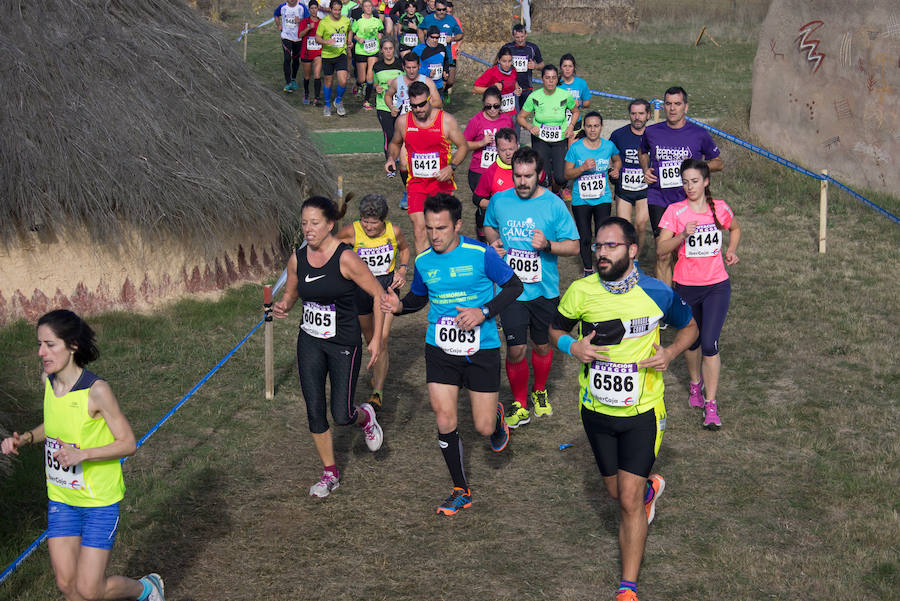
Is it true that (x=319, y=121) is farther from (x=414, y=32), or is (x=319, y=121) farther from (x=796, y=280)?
(x=796, y=280)

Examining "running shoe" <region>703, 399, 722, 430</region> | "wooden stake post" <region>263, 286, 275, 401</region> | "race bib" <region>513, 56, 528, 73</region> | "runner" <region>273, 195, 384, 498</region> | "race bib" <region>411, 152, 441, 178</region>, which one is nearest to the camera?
"runner" <region>273, 195, 384, 498</region>

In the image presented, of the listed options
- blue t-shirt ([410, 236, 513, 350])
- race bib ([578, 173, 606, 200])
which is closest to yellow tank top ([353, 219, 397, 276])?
blue t-shirt ([410, 236, 513, 350])

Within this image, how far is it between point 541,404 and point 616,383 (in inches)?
118

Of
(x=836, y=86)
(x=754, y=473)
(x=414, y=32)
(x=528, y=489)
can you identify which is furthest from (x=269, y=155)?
(x=414, y=32)

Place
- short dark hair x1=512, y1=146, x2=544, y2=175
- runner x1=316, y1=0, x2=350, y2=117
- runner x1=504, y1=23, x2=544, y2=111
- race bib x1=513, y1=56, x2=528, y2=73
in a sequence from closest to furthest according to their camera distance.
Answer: short dark hair x1=512, y1=146, x2=544, y2=175, runner x1=504, y1=23, x2=544, y2=111, race bib x1=513, y1=56, x2=528, y2=73, runner x1=316, y1=0, x2=350, y2=117

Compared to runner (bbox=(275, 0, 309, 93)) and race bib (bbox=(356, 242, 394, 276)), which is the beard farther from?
runner (bbox=(275, 0, 309, 93))

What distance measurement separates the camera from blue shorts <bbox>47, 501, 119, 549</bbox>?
498 centimetres

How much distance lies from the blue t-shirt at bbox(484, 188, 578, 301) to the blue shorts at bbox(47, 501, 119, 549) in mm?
3795

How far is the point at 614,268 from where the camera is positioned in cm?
545

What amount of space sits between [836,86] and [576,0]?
18.5m

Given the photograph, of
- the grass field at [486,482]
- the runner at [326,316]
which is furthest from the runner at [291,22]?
the runner at [326,316]

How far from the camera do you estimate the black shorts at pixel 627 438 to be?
18.1ft

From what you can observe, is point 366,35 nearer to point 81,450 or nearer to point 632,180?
point 632,180

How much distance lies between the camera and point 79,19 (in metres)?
11.5
